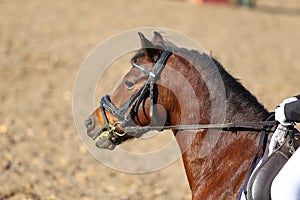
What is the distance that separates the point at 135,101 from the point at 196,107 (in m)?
0.47

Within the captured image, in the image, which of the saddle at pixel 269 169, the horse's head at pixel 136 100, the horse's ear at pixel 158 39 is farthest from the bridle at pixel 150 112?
the saddle at pixel 269 169

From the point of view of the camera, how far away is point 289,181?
4078 millimetres

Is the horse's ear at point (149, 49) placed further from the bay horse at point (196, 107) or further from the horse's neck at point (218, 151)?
the horse's neck at point (218, 151)

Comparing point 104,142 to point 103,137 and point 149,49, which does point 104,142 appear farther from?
point 149,49

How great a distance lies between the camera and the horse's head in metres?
4.62

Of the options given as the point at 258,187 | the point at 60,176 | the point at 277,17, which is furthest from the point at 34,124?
the point at 277,17

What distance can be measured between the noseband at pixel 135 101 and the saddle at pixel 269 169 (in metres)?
0.93

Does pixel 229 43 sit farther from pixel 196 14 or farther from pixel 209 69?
pixel 209 69

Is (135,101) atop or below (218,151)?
atop

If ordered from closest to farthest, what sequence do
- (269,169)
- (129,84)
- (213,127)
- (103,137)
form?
(269,169), (213,127), (129,84), (103,137)

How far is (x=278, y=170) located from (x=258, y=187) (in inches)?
7.3

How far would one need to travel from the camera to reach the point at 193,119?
467cm

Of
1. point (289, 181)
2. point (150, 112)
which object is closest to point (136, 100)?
point (150, 112)

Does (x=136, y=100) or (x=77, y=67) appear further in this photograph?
(x=77, y=67)
